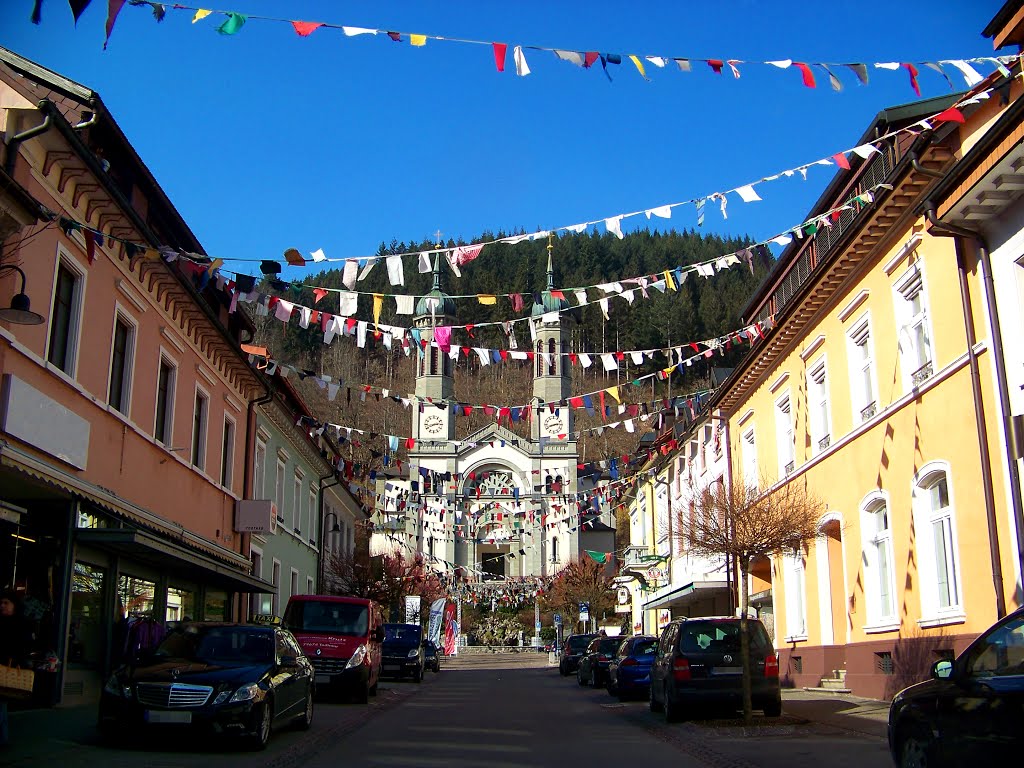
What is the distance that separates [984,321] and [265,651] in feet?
33.2

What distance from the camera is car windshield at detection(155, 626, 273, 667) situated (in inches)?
457

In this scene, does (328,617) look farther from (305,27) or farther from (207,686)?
(305,27)

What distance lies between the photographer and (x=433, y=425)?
82.6m

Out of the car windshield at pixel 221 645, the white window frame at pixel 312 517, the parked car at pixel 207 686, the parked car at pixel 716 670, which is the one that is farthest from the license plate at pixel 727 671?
the white window frame at pixel 312 517

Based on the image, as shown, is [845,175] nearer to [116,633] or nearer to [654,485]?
[116,633]

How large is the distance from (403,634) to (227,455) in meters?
10.5

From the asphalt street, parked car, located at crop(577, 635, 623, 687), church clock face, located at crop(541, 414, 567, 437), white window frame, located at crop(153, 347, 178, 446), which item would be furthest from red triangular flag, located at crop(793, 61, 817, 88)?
church clock face, located at crop(541, 414, 567, 437)

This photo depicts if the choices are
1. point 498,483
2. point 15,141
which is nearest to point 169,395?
point 15,141

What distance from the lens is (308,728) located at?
13.4 meters

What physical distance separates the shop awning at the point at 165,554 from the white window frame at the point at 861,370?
11917 mm

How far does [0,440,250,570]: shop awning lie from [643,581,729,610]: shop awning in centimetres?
1397

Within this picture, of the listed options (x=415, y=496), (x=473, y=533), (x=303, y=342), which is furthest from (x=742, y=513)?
(x=303, y=342)

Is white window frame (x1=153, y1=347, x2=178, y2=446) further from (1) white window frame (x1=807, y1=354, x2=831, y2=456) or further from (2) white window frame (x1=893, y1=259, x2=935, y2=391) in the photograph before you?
(2) white window frame (x1=893, y1=259, x2=935, y2=391)

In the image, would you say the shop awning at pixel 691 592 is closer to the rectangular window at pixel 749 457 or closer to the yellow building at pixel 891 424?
the rectangular window at pixel 749 457
